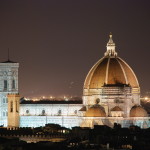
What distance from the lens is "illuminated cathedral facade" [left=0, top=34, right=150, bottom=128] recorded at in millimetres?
168750

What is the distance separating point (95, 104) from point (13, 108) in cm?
1092

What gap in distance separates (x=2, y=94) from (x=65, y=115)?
32.3ft

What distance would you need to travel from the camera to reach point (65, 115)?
582 ft

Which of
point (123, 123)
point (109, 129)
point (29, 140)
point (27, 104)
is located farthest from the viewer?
point (27, 104)

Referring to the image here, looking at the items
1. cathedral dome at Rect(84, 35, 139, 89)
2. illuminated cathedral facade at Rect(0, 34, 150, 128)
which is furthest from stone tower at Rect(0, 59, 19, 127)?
cathedral dome at Rect(84, 35, 139, 89)

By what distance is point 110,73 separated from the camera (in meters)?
172

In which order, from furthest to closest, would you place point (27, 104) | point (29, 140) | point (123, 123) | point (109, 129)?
point (27, 104)
point (123, 123)
point (109, 129)
point (29, 140)

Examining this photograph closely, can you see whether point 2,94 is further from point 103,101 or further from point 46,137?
point 46,137

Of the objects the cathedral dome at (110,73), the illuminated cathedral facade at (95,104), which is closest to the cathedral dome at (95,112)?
the illuminated cathedral facade at (95,104)

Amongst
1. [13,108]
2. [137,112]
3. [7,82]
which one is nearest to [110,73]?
[137,112]

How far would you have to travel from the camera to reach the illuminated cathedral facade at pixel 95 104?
16875 centimetres

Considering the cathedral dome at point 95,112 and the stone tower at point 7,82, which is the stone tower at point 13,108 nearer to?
the stone tower at point 7,82

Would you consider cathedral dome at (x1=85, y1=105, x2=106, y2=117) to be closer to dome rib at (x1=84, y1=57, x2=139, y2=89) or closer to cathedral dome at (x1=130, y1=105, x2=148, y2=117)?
cathedral dome at (x1=130, y1=105, x2=148, y2=117)

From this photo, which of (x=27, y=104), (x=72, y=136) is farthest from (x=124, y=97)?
(x=72, y=136)
